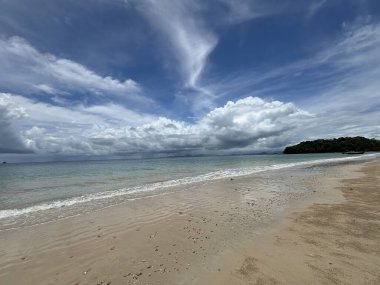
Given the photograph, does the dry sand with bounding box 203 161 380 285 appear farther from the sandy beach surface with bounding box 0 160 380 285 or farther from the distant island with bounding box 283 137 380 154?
the distant island with bounding box 283 137 380 154

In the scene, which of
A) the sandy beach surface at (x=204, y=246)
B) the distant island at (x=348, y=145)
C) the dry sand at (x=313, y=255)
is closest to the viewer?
the dry sand at (x=313, y=255)

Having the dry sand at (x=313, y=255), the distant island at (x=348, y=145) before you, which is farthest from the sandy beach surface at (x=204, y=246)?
the distant island at (x=348, y=145)

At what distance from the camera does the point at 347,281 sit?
527cm

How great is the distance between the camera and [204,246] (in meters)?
7.56

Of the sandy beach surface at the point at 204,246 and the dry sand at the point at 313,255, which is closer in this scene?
the dry sand at the point at 313,255

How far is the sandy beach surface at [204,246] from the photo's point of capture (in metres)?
5.79

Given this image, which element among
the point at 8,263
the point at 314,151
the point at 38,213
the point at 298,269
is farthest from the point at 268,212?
the point at 314,151

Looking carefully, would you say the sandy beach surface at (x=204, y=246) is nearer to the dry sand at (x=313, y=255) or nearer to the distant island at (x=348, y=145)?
the dry sand at (x=313, y=255)

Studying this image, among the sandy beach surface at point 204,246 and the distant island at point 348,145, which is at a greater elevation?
the distant island at point 348,145

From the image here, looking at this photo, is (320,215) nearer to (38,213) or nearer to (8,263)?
(8,263)

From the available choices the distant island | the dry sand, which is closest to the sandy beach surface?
the dry sand

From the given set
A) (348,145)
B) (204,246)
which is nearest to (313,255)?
(204,246)

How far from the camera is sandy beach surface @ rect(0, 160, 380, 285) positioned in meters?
5.79

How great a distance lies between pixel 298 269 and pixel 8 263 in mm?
7846
